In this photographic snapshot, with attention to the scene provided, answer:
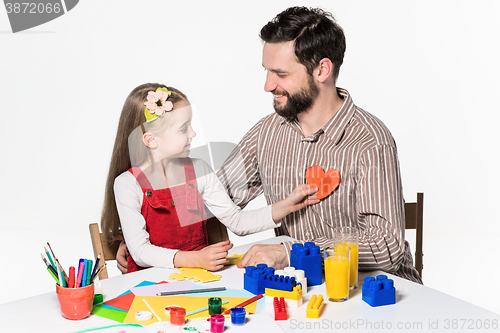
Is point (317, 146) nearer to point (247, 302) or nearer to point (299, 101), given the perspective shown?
point (299, 101)

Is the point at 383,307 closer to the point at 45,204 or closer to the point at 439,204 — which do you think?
the point at 439,204

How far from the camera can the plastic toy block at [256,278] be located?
49.2 inches

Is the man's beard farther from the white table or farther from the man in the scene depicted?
the white table

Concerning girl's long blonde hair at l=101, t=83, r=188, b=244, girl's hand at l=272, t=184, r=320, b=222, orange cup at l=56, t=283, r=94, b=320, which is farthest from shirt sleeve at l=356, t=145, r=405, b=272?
orange cup at l=56, t=283, r=94, b=320

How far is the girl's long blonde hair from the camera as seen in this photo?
63.5 inches

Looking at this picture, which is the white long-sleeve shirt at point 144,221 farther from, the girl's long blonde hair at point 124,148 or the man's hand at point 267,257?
the man's hand at point 267,257

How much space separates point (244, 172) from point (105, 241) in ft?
1.88

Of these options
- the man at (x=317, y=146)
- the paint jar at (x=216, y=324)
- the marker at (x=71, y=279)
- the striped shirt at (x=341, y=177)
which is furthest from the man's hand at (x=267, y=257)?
the marker at (x=71, y=279)

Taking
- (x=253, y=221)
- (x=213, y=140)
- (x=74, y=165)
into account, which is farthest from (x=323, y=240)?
(x=74, y=165)

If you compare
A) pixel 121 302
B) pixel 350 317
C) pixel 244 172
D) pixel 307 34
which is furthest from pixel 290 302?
pixel 307 34

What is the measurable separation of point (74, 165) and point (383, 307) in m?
3.67

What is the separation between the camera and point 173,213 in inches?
66.8

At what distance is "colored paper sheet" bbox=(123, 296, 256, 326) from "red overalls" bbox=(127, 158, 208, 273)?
442mm

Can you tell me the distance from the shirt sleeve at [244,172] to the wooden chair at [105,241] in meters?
0.12
